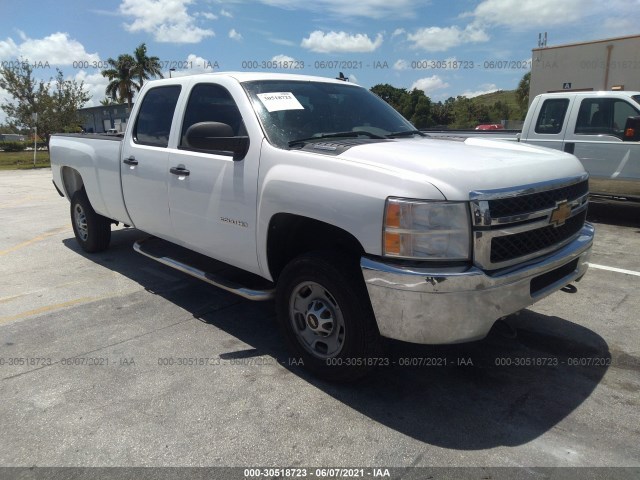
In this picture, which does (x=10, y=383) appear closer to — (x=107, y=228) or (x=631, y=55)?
(x=107, y=228)

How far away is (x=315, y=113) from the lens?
390 centimetres

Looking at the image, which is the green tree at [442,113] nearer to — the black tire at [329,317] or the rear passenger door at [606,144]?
the rear passenger door at [606,144]

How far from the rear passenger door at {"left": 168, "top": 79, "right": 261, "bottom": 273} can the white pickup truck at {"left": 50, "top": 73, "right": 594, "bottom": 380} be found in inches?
0.6

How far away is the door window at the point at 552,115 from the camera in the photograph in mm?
8539

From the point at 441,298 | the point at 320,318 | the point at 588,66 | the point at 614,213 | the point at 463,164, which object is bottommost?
the point at 320,318

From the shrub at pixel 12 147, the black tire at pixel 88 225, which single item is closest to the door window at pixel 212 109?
the black tire at pixel 88 225

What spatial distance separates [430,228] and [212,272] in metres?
3.06

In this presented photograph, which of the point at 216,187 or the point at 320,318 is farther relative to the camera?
the point at 216,187

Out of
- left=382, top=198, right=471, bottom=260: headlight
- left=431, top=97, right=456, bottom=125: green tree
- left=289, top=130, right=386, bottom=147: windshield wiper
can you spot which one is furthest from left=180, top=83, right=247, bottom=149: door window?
left=431, top=97, right=456, bottom=125: green tree

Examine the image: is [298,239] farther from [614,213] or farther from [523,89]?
[523,89]

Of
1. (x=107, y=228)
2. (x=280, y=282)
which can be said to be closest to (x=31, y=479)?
(x=280, y=282)

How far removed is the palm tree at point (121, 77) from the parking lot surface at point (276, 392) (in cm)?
5693

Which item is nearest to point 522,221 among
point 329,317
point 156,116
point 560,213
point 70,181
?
point 560,213

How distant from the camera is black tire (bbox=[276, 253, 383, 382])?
299 centimetres
